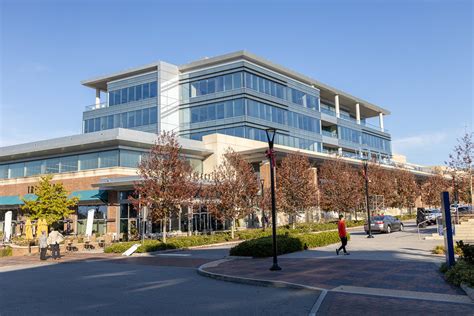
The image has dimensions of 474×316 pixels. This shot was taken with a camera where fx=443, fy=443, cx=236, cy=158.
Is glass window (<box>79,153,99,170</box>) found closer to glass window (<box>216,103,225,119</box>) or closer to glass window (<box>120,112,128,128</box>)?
glass window (<box>216,103,225,119</box>)

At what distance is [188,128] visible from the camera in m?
60.0

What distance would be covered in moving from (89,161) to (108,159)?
254 cm

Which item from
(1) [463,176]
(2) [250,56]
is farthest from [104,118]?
(1) [463,176]

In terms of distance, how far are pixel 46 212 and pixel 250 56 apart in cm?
3285

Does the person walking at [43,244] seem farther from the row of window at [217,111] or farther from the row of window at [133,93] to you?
the row of window at [133,93]

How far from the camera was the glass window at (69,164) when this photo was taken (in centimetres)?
4222

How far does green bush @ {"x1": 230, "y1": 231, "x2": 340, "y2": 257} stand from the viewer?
1897cm

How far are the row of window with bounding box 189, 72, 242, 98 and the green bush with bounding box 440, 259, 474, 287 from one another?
46.2m

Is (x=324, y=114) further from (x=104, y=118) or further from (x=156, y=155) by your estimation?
(x=156, y=155)

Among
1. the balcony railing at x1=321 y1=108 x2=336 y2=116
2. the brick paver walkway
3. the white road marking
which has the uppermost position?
the balcony railing at x1=321 y1=108 x2=336 y2=116

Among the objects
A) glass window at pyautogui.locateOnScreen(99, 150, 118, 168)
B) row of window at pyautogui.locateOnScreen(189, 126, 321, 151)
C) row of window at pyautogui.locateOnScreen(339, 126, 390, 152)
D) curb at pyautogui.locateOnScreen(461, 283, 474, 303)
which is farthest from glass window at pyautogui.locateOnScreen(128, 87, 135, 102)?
curb at pyautogui.locateOnScreen(461, 283, 474, 303)

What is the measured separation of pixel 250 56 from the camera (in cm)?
5688

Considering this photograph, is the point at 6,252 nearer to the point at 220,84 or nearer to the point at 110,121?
the point at 220,84

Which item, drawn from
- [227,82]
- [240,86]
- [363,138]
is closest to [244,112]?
[240,86]
